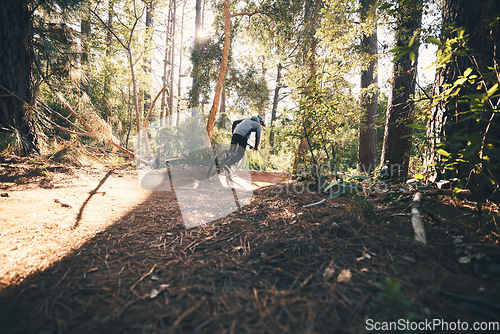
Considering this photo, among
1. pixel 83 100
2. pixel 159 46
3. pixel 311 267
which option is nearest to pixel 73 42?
pixel 83 100

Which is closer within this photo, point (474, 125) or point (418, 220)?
point (418, 220)

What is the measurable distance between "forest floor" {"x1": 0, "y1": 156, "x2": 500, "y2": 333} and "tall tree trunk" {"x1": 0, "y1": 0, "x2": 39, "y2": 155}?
2671 millimetres

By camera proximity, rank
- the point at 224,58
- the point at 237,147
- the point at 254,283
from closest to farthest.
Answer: the point at 254,283
the point at 237,147
the point at 224,58

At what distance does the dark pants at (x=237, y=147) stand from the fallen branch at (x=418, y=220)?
3179 mm

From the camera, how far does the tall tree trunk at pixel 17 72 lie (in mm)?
3738

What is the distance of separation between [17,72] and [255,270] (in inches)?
211

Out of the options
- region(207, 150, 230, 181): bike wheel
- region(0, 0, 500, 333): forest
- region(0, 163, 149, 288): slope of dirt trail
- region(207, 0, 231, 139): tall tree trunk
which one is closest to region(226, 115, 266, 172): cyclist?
region(207, 150, 230, 181): bike wheel

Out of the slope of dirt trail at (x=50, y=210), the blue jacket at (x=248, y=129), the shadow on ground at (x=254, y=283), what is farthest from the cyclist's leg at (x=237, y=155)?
the shadow on ground at (x=254, y=283)

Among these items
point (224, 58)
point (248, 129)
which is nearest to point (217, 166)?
point (248, 129)

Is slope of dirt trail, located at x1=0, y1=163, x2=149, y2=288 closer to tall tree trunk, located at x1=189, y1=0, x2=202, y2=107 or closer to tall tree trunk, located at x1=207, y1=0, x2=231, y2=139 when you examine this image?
tall tree trunk, located at x1=207, y1=0, x2=231, y2=139

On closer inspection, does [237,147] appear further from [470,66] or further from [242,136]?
[470,66]

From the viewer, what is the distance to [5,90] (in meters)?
3.69

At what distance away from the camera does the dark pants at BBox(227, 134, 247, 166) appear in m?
4.52

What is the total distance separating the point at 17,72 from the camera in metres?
3.91
